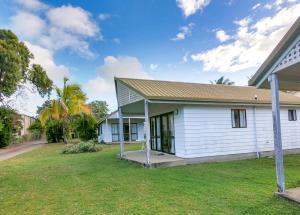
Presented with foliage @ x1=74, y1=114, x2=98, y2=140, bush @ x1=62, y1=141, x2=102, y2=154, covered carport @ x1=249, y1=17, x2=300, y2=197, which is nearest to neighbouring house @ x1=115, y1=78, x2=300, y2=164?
covered carport @ x1=249, y1=17, x2=300, y2=197

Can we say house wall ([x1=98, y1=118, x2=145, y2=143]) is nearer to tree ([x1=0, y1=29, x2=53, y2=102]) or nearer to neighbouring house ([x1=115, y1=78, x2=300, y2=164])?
tree ([x1=0, y1=29, x2=53, y2=102])

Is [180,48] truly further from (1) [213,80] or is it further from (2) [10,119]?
(1) [213,80]

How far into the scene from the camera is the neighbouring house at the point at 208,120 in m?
10.4

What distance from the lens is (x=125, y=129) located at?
91.4ft

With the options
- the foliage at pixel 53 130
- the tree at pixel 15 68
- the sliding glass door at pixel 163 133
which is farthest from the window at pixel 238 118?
the foliage at pixel 53 130

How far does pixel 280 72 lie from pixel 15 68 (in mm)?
23814

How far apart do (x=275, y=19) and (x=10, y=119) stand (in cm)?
2751

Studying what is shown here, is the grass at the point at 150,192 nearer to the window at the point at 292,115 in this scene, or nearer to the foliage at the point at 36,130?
the window at the point at 292,115

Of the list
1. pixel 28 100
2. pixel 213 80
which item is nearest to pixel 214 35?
pixel 28 100

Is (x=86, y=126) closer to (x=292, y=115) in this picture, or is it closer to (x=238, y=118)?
(x=238, y=118)

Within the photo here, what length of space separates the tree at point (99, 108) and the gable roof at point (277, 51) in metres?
41.5

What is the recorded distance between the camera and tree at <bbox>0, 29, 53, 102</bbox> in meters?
22.5

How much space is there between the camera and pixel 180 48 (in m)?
16.6

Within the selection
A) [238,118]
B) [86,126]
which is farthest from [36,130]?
[238,118]
